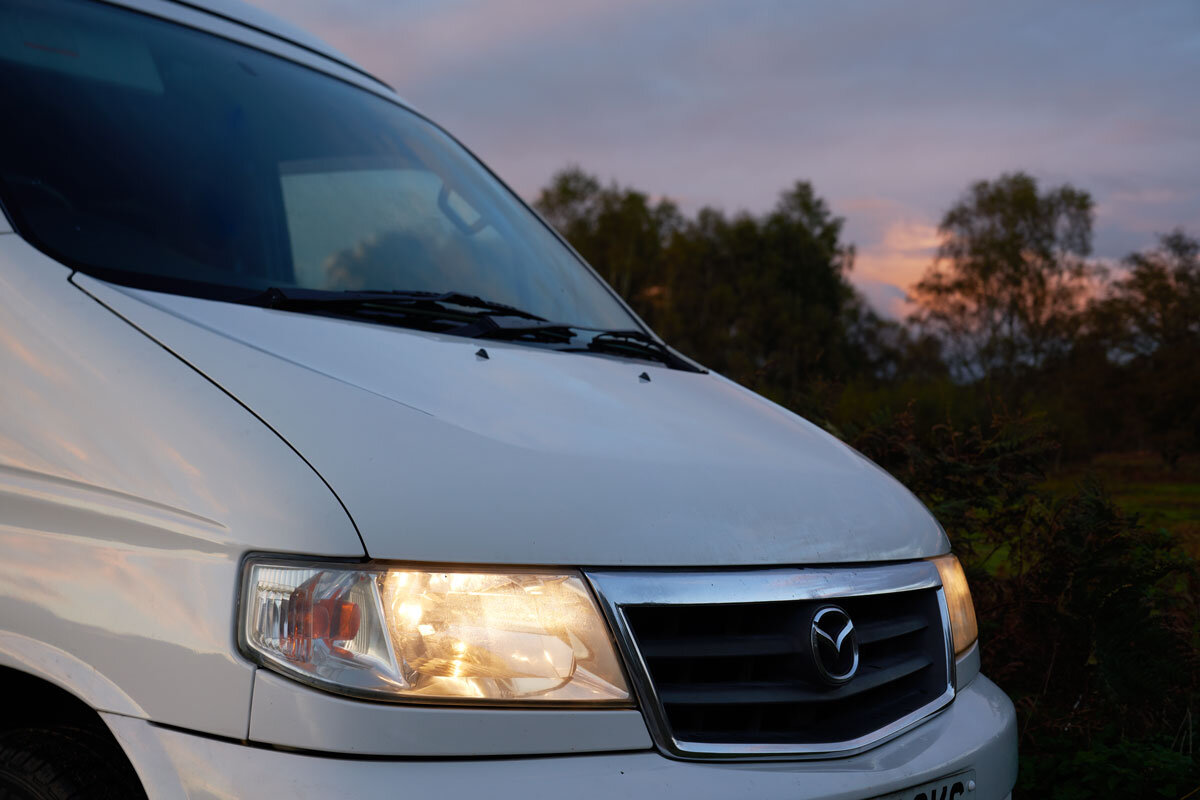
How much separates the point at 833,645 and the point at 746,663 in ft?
0.54

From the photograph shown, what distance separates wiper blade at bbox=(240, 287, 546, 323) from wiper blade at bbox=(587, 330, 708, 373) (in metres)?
0.17

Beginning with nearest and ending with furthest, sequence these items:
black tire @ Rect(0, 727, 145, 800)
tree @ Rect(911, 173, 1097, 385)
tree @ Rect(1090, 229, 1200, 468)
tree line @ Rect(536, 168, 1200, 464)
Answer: black tire @ Rect(0, 727, 145, 800) → tree @ Rect(1090, 229, 1200, 468) → tree line @ Rect(536, 168, 1200, 464) → tree @ Rect(911, 173, 1097, 385)

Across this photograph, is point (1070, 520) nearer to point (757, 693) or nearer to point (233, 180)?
point (757, 693)

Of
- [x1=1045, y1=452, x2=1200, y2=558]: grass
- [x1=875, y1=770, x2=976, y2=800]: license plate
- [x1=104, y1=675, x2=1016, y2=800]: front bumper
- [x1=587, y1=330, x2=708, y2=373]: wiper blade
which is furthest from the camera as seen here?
[x1=1045, y1=452, x2=1200, y2=558]: grass

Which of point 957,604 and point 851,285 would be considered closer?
point 957,604

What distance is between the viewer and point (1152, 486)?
20.6ft

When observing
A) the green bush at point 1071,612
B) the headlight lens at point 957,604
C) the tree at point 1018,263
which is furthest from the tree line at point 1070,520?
the tree at point 1018,263

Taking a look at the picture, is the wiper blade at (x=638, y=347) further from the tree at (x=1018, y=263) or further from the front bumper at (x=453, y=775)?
the tree at (x=1018, y=263)

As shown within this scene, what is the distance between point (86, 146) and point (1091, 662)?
11.3 feet

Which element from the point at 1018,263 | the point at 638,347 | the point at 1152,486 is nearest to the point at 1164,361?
the point at 1152,486

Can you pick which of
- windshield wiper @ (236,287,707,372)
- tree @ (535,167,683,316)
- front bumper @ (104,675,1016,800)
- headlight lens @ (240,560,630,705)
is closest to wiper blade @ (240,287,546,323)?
windshield wiper @ (236,287,707,372)

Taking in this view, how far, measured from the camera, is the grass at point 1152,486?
440 centimetres

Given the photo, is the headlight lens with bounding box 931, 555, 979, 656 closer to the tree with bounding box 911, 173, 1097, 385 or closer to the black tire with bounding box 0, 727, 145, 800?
the black tire with bounding box 0, 727, 145, 800

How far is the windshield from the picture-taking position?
83.0 inches
